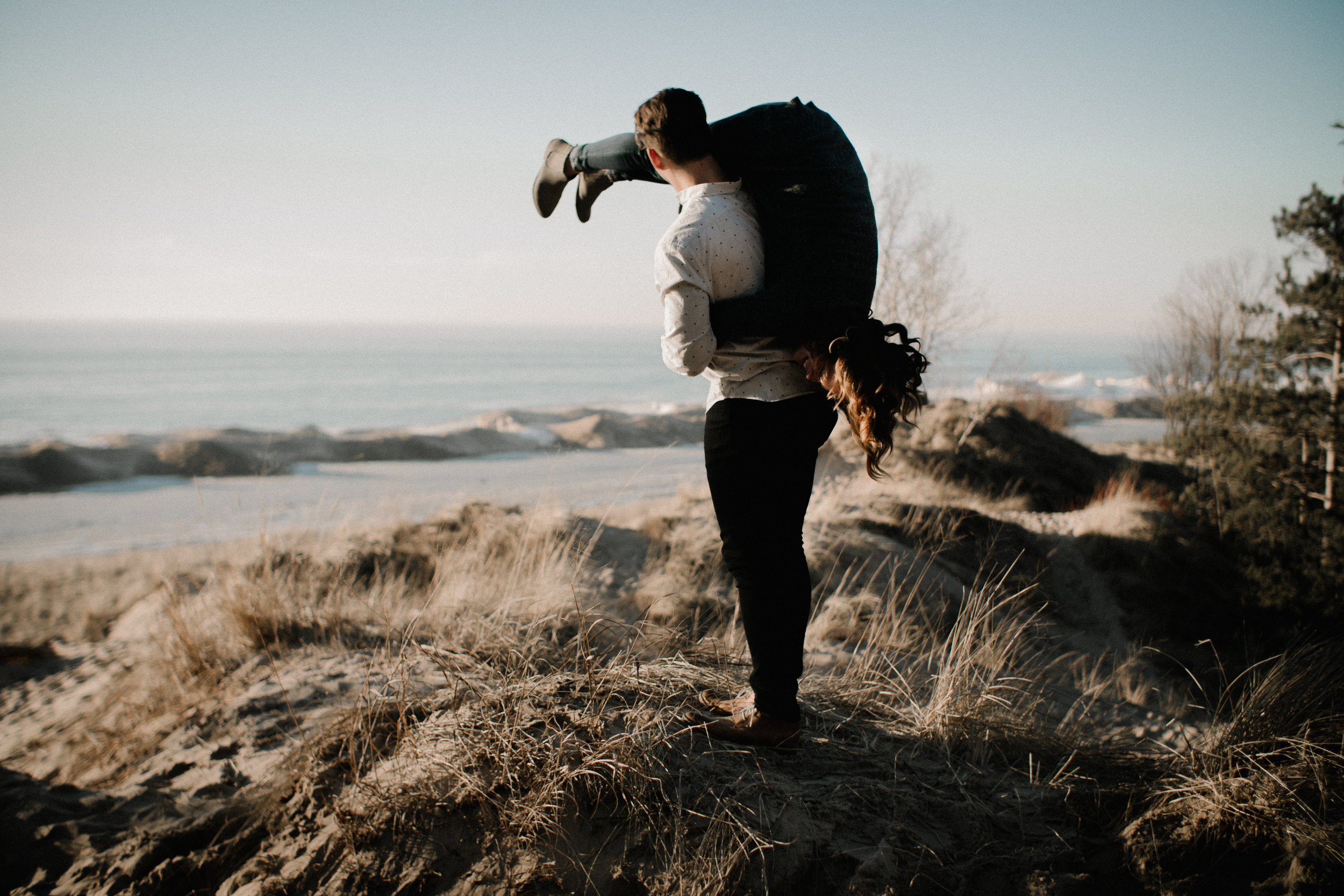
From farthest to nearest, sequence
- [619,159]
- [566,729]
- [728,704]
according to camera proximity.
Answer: [619,159] → [728,704] → [566,729]

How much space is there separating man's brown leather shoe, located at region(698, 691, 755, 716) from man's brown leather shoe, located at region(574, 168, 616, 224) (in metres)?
2.01

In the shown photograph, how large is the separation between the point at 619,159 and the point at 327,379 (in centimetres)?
4277

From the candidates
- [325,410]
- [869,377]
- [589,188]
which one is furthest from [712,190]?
[325,410]

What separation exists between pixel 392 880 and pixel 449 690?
69 cm

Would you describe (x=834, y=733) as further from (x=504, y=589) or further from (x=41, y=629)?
(x=41, y=629)

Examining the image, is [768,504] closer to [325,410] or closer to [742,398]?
[742,398]

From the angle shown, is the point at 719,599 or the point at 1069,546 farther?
the point at 1069,546

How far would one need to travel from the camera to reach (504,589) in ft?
13.2

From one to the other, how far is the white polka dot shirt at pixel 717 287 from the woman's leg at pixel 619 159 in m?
0.48

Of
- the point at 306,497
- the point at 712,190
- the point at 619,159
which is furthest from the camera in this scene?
the point at 306,497

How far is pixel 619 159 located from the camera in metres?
2.47

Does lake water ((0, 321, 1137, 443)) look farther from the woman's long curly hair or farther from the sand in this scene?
the woman's long curly hair

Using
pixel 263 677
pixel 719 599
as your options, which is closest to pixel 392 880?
pixel 263 677

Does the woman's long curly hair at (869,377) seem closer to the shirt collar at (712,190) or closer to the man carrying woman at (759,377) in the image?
the man carrying woman at (759,377)
